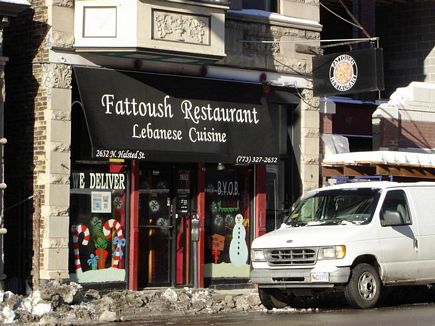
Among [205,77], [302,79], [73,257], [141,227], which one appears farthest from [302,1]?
[73,257]

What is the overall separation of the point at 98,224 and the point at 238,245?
3.26 metres

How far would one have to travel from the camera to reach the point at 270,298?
15.9m

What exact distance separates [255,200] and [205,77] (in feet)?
8.75

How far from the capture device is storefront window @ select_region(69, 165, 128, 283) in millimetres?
17328

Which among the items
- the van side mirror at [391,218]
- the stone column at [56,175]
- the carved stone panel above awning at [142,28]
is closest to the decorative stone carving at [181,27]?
the carved stone panel above awning at [142,28]

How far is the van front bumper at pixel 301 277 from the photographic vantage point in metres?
14.7

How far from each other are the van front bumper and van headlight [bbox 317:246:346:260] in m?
0.19

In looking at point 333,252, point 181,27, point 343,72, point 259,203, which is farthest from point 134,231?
point 343,72

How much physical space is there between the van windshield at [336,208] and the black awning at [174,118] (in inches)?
101

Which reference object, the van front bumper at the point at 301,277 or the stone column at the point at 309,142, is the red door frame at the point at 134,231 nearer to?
the van front bumper at the point at 301,277

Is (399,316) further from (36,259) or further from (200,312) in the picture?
(36,259)

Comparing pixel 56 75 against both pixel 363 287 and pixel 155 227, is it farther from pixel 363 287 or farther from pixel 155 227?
pixel 363 287

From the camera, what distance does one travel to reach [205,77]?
19.0 metres

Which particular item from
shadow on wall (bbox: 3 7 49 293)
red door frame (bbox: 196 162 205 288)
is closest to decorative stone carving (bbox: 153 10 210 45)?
shadow on wall (bbox: 3 7 49 293)
